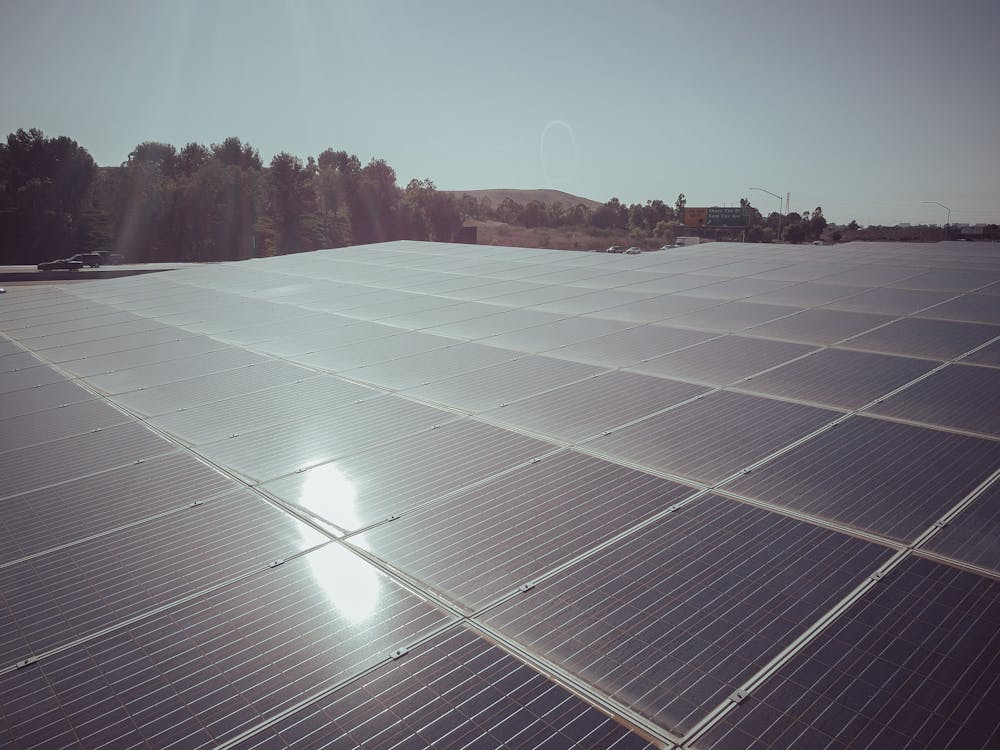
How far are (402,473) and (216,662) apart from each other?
412 centimetres

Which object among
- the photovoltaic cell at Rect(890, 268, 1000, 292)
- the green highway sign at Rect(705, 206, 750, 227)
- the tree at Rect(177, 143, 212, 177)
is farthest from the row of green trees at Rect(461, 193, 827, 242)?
the photovoltaic cell at Rect(890, 268, 1000, 292)

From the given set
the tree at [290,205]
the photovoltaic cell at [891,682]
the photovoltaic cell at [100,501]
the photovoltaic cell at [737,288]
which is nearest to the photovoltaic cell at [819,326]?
the photovoltaic cell at [737,288]

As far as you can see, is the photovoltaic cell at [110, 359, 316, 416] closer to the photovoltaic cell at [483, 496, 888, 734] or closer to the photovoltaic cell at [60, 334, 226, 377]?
the photovoltaic cell at [60, 334, 226, 377]

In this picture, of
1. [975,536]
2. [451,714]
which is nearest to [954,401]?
[975,536]

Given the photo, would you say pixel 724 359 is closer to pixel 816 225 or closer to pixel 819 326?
pixel 819 326

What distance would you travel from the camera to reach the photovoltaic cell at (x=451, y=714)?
4.95 meters

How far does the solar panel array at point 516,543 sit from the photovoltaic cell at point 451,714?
0.03 meters

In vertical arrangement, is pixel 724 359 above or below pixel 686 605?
above

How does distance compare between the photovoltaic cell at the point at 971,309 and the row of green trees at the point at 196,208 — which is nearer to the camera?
the photovoltaic cell at the point at 971,309

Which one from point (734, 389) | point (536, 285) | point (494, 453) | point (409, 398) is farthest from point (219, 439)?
point (536, 285)

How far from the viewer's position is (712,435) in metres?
10.5

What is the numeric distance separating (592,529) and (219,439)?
7084 millimetres

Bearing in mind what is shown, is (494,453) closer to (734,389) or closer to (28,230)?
(734,389)

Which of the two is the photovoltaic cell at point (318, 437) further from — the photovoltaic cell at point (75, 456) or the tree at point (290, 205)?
the tree at point (290, 205)
